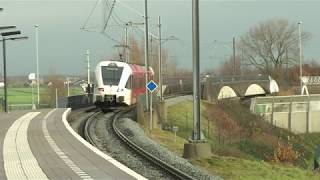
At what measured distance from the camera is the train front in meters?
42.2

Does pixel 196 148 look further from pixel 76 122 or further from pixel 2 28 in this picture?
pixel 2 28

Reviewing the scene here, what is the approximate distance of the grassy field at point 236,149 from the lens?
58.6 ft

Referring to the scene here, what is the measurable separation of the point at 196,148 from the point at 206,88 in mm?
51629

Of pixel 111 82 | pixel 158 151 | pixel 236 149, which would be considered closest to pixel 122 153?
pixel 158 151

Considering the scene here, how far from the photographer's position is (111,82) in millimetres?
42250

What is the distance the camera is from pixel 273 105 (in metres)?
71.5

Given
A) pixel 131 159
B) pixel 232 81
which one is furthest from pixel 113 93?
pixel 232 81

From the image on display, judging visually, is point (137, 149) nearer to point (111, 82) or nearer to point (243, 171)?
point (243, 171)

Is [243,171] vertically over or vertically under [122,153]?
over

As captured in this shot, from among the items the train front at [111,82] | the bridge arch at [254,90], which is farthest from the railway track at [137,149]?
the bridge arch at [254,90]

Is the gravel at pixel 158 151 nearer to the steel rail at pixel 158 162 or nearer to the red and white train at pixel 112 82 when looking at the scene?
the steel rail at pixel 158 162

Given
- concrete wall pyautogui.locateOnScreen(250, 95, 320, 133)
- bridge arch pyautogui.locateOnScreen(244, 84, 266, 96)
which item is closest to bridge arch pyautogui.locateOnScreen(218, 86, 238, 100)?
bridge arch pyautogui.locateOnScreen(244, 84, 266, 96)

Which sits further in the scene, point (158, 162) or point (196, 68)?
point (196, 68)

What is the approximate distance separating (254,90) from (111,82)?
157ft
